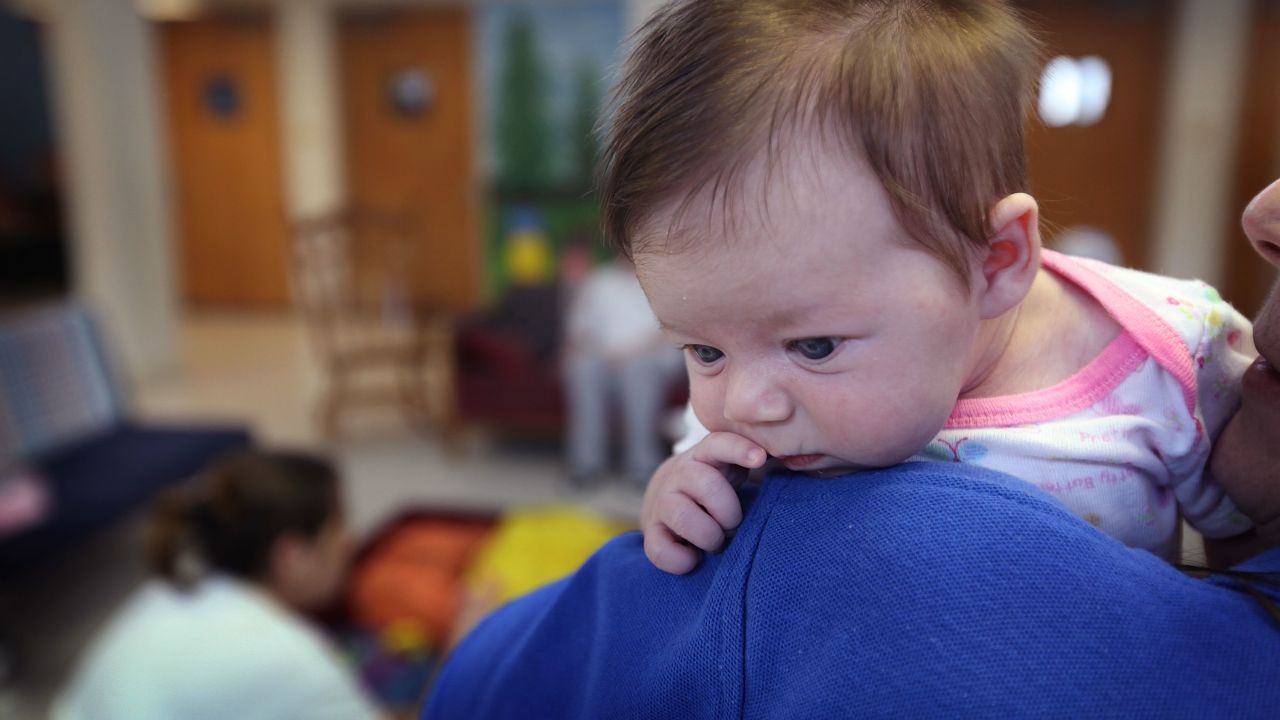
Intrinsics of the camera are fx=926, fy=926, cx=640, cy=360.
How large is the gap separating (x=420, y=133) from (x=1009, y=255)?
912 cm

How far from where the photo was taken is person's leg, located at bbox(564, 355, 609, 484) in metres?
4.66

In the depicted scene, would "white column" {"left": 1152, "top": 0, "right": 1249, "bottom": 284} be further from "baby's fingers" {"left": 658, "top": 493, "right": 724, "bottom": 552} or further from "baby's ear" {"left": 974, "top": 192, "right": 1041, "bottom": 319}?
"baby's fingers" {"left": 658, "top": 493, "right": 724, "bottom": 552}

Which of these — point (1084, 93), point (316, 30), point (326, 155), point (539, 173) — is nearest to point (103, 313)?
point (326, 155)

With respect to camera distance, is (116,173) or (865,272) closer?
(865,272)

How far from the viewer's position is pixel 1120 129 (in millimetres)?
7180

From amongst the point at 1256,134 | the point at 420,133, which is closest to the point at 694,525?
the point at 1256,134

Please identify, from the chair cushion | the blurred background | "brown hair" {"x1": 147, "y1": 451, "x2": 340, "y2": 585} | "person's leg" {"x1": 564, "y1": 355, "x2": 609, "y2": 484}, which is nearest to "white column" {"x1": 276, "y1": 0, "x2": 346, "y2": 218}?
the blurred background

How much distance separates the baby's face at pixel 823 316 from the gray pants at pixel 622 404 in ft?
13.1

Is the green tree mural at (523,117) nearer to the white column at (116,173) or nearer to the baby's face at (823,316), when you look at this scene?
the white column at (116,173)

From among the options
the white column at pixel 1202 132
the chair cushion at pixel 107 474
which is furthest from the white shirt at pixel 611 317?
the white column at pixel 1202 132

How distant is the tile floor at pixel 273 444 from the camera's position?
3027mm

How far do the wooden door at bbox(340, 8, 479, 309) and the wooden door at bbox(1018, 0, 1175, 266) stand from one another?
17.0ft

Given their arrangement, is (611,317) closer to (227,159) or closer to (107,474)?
(107,474)

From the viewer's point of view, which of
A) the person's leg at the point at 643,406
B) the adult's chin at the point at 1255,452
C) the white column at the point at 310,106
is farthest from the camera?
the white column at the point at 310,106
